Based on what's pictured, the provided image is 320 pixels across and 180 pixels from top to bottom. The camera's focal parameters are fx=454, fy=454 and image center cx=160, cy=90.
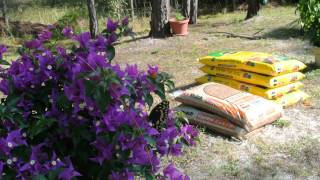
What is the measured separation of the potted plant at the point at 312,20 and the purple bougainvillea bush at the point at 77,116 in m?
5.32

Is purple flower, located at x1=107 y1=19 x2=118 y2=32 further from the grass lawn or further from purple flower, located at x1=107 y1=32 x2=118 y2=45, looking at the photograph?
the grass lawn

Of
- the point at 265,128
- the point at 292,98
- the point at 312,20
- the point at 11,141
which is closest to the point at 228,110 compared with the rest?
the point at 265,128

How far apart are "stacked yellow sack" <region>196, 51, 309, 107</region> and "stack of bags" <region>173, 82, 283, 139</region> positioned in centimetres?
46

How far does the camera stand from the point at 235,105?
4.38 m

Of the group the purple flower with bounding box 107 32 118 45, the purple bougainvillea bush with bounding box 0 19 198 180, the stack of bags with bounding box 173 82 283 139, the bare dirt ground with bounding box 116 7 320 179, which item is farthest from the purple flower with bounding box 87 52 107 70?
the stack of bags with bounding box 173 82 283 139

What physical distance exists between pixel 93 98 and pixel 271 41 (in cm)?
772

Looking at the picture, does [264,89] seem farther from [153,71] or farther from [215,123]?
[153,71]

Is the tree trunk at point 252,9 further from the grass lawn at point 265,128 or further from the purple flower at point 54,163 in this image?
the purple flower at point 54,163

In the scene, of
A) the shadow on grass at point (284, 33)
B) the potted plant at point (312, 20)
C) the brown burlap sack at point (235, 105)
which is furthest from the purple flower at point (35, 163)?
the shadow on grass at point (284, 33)

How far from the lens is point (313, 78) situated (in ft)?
20.3

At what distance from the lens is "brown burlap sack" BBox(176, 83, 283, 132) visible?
4.31 meters

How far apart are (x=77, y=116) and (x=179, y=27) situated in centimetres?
836

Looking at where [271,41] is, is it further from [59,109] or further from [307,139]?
[59,109]

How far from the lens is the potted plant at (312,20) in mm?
6727
